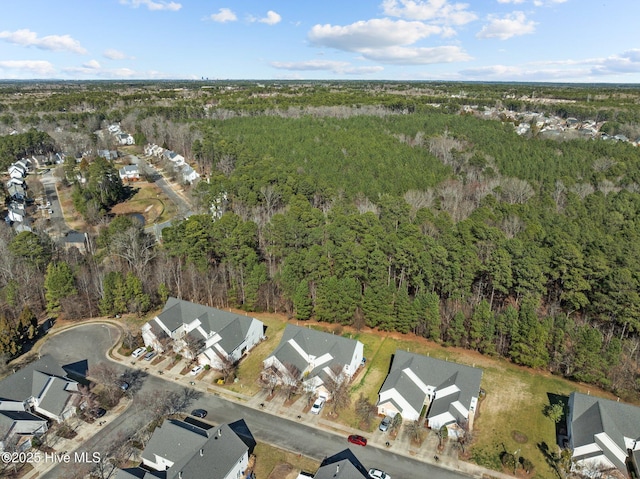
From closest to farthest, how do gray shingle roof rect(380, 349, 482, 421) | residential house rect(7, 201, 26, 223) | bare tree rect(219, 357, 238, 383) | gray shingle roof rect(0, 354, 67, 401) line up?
1. gray shingle roof rect(380, 349, 482, 421)
2. gray shingle roof rect(0, 354, 67, 401)
3. bare tree rect(219, 357, 238, 383)
4. residential house rect(7, 201, 26, 223)

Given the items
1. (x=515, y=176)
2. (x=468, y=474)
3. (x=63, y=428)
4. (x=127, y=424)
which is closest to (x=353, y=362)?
(x=468, y=474)

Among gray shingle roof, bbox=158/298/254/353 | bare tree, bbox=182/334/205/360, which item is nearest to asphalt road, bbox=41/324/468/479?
bare tree, bbox=182/334/205/360

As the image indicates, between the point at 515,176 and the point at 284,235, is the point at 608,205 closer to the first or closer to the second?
the point at 515,176

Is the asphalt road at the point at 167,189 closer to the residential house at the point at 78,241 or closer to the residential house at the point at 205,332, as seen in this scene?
the residential house at the point at 78,241

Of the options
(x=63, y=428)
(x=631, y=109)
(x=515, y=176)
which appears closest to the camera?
(x=63, y=428)

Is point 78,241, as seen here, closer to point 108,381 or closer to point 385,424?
point 108,381

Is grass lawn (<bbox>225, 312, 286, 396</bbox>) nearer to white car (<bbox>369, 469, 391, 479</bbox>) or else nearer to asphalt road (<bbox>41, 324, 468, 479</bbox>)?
asphalt road (<bbox>41, 324, 468, 479</bbox>)

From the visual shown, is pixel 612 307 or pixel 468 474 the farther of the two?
pixel 612 307
